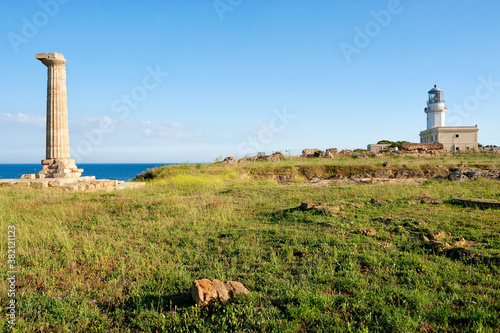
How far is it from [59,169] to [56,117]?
4240mm

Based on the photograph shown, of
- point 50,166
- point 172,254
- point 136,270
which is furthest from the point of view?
point 50,166

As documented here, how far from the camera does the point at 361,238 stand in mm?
6680

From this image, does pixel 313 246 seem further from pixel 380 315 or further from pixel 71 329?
pixel 71 329

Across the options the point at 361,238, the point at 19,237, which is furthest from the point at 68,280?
the point at 361,238

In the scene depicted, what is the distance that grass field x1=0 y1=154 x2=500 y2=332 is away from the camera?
12.2 ft

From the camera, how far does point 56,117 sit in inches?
880

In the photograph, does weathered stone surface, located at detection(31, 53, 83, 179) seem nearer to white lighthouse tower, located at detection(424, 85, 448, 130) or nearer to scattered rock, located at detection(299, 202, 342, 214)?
scattered rock, located at detection(299, 202, 342, 214)

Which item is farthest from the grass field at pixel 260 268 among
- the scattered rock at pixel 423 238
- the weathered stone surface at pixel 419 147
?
the weathered stone surface at pixel 419 147

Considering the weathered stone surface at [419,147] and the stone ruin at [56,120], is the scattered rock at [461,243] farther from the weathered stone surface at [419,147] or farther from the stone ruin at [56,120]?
the weathered stone surface at [419,147]

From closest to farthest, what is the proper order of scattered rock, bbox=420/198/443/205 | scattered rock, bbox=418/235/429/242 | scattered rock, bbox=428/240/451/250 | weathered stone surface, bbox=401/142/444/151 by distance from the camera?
scattered rock, bbox=428/240/451/250, scattered rock, bbox=418/235/429/242, scattered rock, bbox=420/198/443/205, weathered stone surface, bbox=401/142/444/151

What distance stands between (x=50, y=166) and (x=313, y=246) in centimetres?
2250

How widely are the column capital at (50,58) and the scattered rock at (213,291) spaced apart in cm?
2408

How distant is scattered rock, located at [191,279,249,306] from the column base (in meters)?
20.4

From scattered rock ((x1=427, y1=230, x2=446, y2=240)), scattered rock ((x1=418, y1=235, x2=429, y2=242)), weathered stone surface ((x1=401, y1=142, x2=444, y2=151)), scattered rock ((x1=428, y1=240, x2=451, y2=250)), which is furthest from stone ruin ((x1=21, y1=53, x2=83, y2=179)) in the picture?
weathered stone surface ((x1=401, y1=142, x2=444, y2=151))
